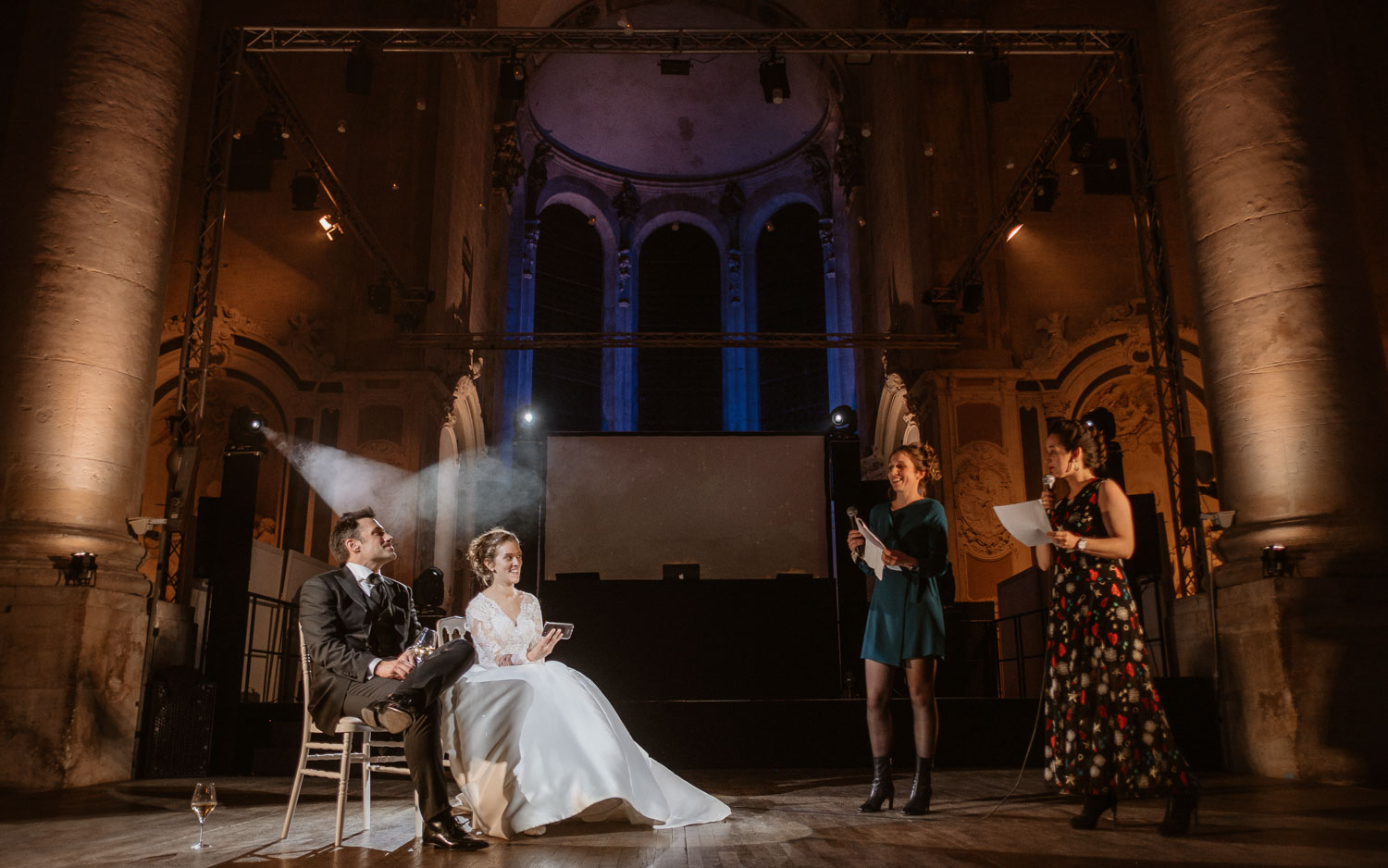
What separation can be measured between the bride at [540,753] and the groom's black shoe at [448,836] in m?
0.20

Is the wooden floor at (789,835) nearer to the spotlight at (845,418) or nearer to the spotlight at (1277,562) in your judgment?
the spotlight at (1277,562)

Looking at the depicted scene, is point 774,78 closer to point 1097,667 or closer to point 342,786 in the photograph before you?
point 1097,667

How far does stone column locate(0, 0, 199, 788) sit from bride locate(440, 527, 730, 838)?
337cm

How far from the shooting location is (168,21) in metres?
6.93

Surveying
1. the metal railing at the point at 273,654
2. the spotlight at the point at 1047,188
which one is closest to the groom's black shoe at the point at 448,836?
the metal railing at the point at 273,654

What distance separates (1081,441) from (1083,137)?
6.69m

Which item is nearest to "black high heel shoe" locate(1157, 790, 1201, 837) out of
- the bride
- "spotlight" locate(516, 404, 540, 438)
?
the bride

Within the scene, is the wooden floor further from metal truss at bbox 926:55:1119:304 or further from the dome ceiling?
the dome ceiling

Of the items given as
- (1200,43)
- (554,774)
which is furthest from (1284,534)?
(554,774)

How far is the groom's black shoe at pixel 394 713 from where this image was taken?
3230 millimetres

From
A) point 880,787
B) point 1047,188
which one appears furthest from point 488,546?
point 1047,188

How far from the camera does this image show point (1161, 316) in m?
7.52

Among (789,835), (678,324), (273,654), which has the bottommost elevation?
(789,835)

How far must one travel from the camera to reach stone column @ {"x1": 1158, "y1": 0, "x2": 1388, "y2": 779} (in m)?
5.42
